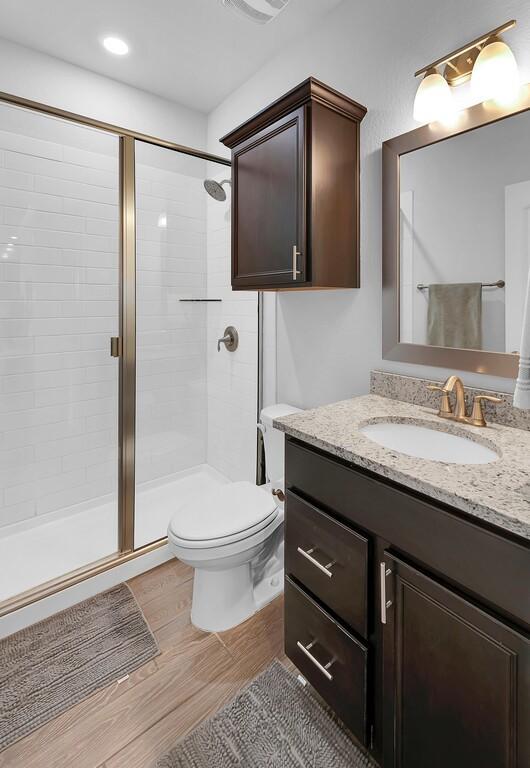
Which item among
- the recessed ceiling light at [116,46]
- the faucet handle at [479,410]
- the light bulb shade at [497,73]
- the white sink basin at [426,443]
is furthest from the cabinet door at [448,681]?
the recessed ceiling light at [116,46]

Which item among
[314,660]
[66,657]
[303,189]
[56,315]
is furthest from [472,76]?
[66,657]

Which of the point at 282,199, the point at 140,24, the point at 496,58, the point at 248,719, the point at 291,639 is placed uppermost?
the point at 140,24

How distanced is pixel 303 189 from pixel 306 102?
11.2 inches

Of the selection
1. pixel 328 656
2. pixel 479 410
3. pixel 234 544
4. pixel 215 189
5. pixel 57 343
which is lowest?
pixel 328 656

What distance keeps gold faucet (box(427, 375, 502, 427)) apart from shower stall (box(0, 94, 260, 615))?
44.6 inches

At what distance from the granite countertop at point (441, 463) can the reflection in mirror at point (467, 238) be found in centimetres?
28

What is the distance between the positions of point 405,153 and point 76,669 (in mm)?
2201

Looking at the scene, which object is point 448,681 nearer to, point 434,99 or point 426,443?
point 426,443

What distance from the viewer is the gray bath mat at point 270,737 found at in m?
1.15

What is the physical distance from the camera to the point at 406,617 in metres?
→ 0.90

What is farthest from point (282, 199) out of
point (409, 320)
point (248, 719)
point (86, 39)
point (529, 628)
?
point (248, 719)

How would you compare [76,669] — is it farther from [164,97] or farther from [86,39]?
[164,97]

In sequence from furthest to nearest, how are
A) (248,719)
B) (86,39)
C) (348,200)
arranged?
(86,39) → (348,200) → (248,719)

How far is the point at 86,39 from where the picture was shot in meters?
1.81
